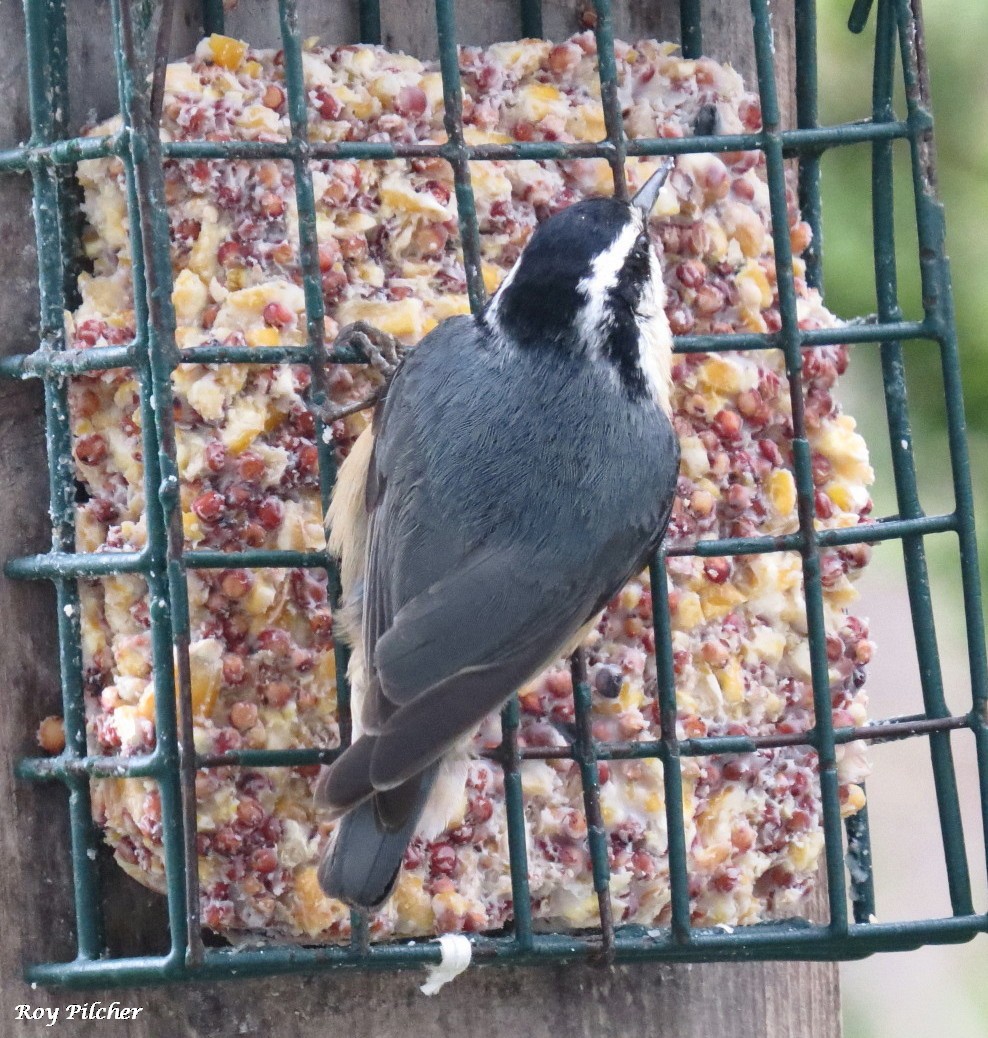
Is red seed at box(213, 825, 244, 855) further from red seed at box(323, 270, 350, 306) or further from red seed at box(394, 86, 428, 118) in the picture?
red seed at box(394, 86, 428, 118)

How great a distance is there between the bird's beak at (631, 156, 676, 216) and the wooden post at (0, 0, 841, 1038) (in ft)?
1.72

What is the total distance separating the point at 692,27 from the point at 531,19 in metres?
0.30

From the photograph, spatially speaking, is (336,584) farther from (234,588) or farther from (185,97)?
(185,97)

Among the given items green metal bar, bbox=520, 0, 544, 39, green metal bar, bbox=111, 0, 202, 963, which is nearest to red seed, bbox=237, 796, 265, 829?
green metal bar, bbox=111, 0, 202, 963

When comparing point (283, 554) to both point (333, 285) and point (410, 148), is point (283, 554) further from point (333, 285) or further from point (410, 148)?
point (410, 148)

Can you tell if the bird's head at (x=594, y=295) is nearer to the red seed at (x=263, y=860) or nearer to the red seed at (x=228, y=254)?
the red seed at (x=228, y=254)

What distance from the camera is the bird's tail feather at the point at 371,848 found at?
2.60m

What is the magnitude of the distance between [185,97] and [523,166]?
0.56 meters

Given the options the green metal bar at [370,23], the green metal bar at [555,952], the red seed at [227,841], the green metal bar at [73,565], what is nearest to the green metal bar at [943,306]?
the green metal bar at [555,952]

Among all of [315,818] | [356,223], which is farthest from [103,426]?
[315,818]

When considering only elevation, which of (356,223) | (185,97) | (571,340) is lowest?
(571,340)

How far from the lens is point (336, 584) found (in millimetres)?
2861

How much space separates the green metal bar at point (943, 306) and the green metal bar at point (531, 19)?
613 millimetres

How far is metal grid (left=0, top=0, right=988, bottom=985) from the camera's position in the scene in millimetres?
2721
